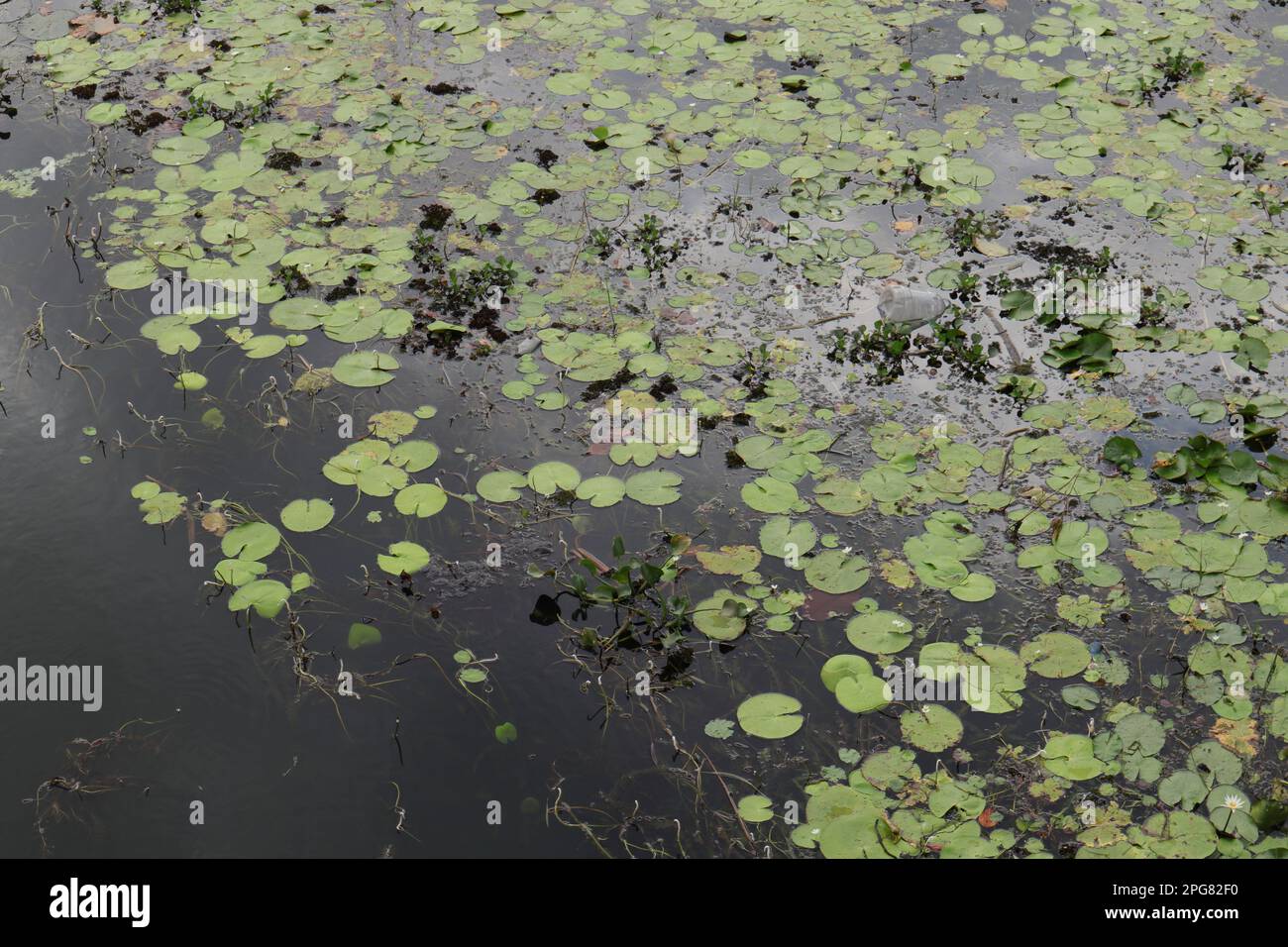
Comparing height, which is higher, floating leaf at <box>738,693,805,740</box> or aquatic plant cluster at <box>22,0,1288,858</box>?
aquatic plant cluster at <box>22,0,1288,858</box>

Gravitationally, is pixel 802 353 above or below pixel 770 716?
above

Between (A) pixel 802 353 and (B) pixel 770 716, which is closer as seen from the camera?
(B) pixel 770 716

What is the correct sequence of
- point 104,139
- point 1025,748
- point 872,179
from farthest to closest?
1. point 104,139
2. point 872,179
3. point 1025,748

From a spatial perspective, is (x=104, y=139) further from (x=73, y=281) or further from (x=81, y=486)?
(x=81, y=486)

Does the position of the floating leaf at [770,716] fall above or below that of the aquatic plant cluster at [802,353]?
below
